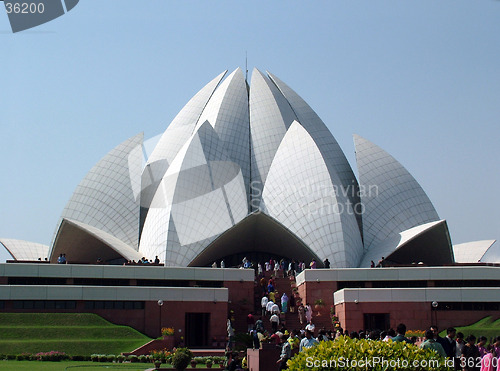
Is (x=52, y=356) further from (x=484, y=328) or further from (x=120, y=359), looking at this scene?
(x=484, y=328)

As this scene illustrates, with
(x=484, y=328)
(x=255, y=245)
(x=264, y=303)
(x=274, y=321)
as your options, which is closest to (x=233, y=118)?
(x=255, y=245)

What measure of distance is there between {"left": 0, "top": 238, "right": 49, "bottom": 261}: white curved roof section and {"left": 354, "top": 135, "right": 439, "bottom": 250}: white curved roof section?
1612 centimetres

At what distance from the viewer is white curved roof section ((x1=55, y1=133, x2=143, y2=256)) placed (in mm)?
31422

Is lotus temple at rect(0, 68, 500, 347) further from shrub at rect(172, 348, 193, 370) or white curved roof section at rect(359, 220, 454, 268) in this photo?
shrub at rect(172, 348, 193, 370)

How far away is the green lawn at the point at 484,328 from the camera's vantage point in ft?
62.2

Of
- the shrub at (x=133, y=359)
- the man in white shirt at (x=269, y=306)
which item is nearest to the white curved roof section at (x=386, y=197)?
the man in white shirt at (x=269, y=306)

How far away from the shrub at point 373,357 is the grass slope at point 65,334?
11.0 metres

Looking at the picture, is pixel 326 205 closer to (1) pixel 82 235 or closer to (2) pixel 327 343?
(1) pixel 82 235

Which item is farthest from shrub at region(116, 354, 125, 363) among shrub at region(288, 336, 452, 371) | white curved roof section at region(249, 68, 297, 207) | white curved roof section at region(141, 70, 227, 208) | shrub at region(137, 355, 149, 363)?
white curved roof section at region(141, 70, 227, 208)

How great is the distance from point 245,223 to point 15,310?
33.8 feet

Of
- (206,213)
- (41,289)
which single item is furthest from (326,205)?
(41,289)

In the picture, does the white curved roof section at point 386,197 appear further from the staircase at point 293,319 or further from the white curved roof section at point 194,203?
the staircase at point 293,319

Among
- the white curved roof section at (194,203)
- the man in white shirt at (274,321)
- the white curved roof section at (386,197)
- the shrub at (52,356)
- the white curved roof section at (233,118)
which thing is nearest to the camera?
the shrub at (52,356)

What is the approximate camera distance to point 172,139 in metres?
34.5
